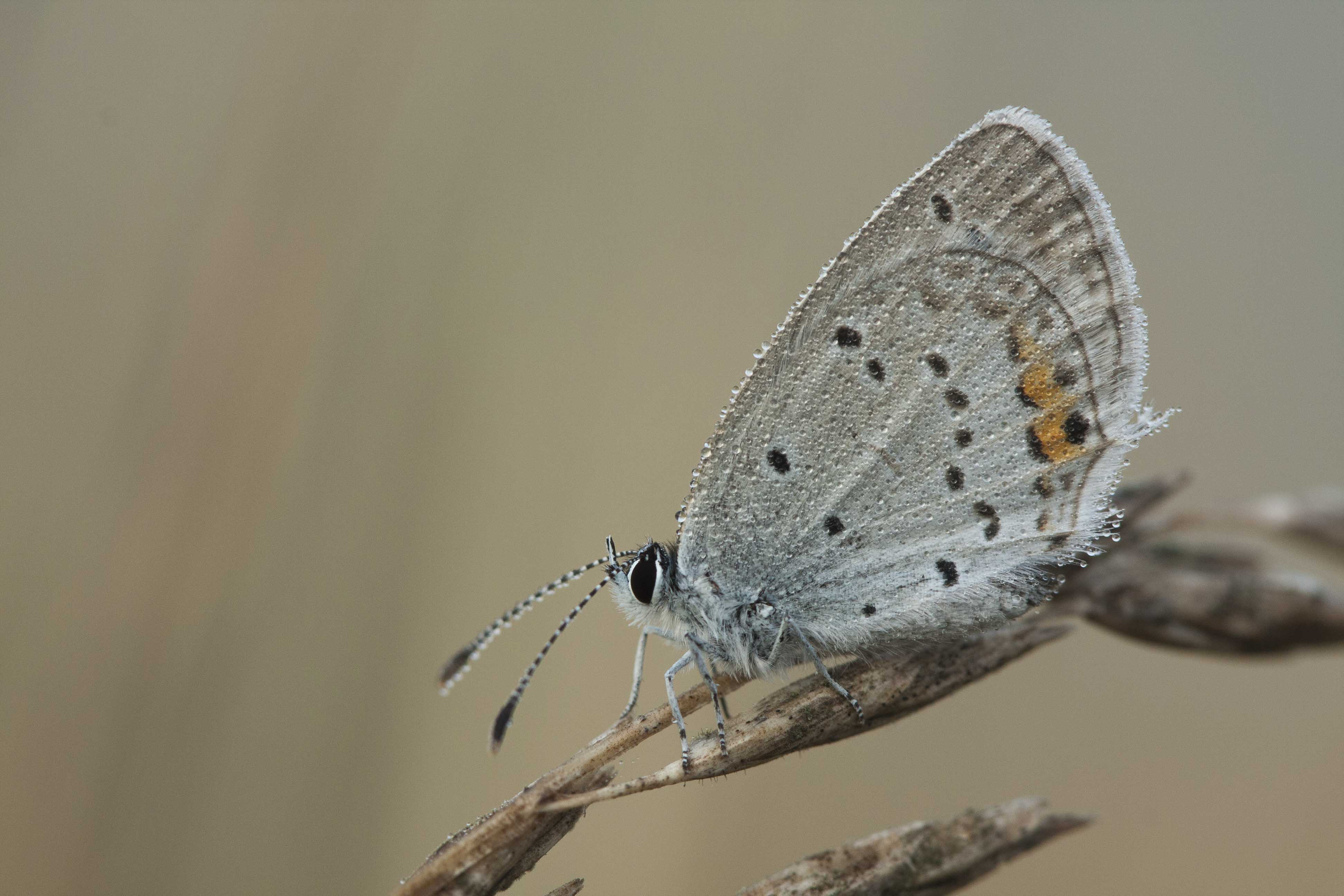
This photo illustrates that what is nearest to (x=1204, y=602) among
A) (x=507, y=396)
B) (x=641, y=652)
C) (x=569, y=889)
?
(x=641, y=652)

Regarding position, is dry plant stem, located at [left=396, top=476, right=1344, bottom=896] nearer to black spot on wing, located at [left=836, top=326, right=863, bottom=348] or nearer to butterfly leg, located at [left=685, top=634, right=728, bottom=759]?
butterfly leg, located at [left=685, top=634, right=728, bottom=759]

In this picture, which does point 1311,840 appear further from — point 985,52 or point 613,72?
point 613,72

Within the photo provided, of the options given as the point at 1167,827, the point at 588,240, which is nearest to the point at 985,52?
the point at 588,240

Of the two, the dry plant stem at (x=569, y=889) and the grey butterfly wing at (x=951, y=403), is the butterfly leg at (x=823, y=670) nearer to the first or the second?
the grey butterfly wing at (x=951, y=403)

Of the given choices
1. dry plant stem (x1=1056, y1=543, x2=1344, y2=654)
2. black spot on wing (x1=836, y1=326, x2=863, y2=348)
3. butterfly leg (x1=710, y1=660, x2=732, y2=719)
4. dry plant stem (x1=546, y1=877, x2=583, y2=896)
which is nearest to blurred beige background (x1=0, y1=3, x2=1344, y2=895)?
dry plant stem (x1=1056, y1=543, x2=1344, y2=654)

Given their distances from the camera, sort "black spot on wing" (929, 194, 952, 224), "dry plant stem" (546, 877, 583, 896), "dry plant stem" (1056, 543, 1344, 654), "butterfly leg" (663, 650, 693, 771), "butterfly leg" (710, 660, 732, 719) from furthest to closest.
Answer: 1. "butterfly leg" (710, 660, 732, 719)
2. "black spot on wing" (929, 194, 952, 224)
3. "dry plant stem" (1056, 543, 1344, 654)
4. "butterfly leg" (663, 650, 693, 771)
5. "dry plant stem" (546, 877, 583, 896)

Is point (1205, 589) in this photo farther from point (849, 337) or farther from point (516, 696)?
point (516, 696)

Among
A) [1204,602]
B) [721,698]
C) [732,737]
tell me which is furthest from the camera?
[721,698]
